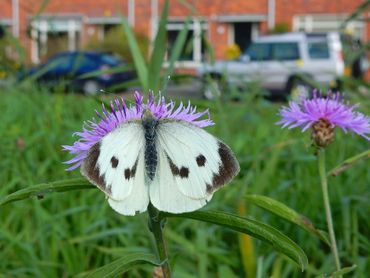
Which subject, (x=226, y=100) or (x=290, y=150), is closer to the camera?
(x=290, y=150)

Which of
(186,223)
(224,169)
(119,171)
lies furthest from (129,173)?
(186,223)

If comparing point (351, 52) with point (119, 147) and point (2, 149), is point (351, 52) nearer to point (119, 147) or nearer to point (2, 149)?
point (2, 149)

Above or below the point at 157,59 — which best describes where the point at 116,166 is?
below

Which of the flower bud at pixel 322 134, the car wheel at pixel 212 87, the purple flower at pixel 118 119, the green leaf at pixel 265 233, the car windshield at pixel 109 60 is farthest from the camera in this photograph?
the car windshield at pixel 109 60

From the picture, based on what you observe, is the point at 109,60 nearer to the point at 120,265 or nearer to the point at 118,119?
the point at 118,119

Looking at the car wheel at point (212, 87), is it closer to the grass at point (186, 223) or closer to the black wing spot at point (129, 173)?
the grass at point (186, 223)

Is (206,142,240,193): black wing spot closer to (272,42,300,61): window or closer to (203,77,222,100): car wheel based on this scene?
(203,77,222,100): car wheel

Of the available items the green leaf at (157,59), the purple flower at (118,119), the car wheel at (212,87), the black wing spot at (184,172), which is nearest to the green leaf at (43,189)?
the purple flower at (118,119)

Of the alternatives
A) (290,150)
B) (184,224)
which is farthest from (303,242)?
(290,150)
